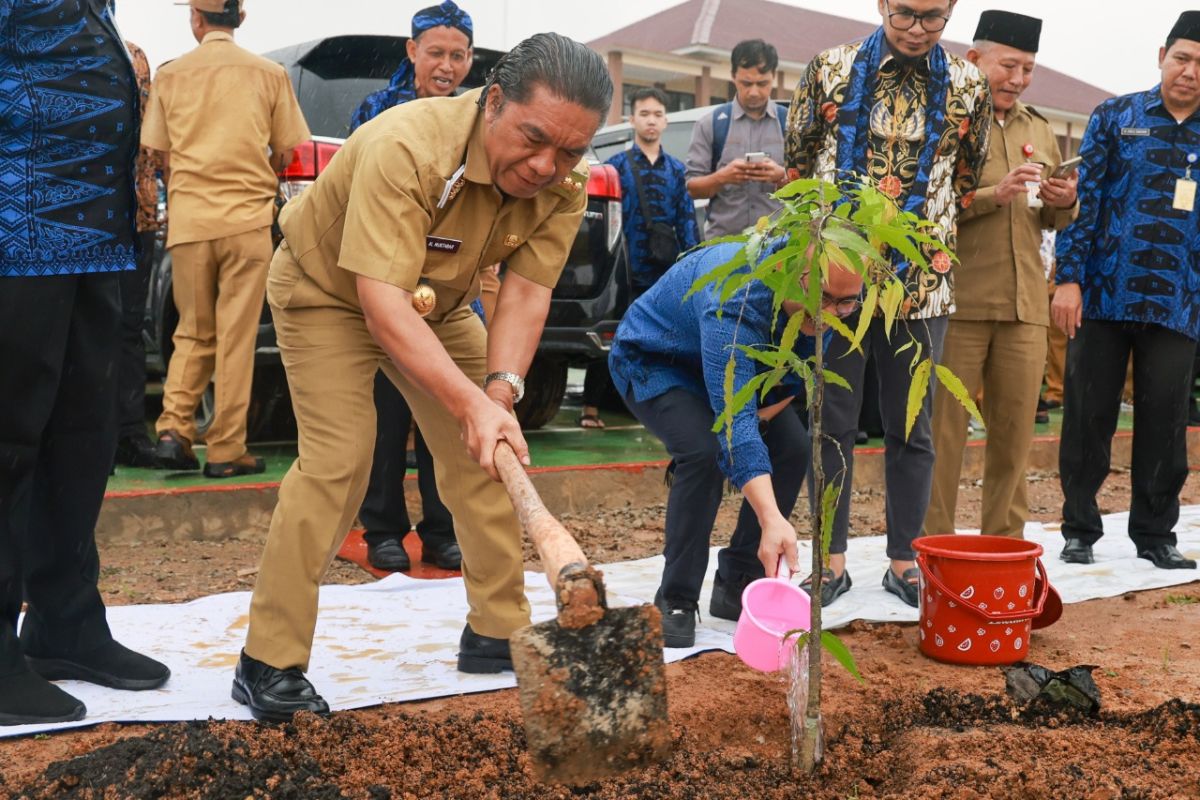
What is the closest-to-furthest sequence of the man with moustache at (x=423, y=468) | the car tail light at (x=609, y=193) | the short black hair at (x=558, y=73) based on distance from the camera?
1. the short black hair at (x=558, y=73)
2. the man with moustache at (x=423, y=468)
3. the car tail light at (x=609, y=193)

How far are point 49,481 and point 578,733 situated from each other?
5.56 feet

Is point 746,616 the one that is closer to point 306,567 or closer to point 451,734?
point 451,734

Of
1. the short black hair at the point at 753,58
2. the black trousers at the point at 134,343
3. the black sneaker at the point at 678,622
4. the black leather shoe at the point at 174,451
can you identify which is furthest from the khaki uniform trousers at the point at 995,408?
the black trousers at the point at 134,343

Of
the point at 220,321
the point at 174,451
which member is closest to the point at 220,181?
the point at 220,321

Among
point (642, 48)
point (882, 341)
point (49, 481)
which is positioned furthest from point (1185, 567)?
point (642, 48)

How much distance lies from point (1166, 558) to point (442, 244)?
335 centimetres

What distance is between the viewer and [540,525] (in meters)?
2.28

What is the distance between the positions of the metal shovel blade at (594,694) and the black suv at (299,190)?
12.2ft

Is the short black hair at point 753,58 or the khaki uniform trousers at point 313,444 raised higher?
the short black hair at point 753,58

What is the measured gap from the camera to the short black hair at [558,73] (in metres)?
2.61

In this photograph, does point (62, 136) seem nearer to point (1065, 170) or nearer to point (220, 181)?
point (220, 181)

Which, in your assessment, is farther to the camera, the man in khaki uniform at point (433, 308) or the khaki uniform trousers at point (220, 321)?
the khaki uniform trousers at point (220, 321)

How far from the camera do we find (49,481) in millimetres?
3121

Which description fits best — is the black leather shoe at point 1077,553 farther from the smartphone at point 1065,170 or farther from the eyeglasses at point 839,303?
the eyeglasses at point 839,303
